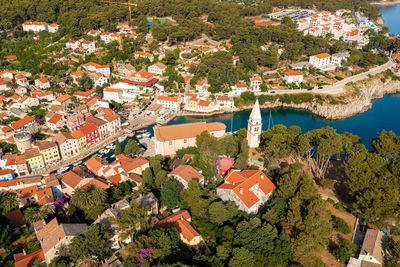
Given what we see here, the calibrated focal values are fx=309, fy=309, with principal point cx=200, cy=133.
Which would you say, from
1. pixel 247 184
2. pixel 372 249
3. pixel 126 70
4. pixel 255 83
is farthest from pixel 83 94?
pixel 372 249

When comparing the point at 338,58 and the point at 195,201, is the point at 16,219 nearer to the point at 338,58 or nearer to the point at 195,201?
the point at 195,201

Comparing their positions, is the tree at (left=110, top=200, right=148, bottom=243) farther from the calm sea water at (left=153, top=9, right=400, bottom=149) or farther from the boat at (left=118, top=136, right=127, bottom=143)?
the calm sea water at (left=153, top=9, right=400, bottom=149)

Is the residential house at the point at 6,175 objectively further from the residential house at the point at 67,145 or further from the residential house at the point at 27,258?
the residential house at the point at 27,258

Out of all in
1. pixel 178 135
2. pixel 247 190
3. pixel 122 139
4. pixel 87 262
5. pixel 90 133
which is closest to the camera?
pixel 87 262

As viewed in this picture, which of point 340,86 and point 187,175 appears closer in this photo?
point 187,175

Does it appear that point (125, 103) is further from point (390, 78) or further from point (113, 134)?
point (390, 78)

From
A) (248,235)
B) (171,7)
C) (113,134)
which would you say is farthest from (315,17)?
(248,235)

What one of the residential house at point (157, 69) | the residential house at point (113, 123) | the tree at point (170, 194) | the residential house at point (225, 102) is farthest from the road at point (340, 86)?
the tree at point (170, 194)
